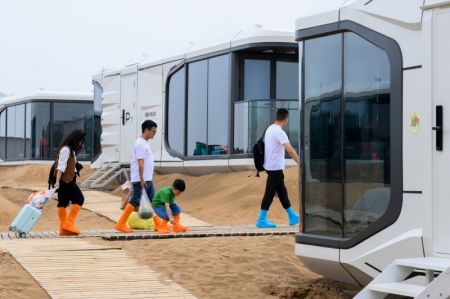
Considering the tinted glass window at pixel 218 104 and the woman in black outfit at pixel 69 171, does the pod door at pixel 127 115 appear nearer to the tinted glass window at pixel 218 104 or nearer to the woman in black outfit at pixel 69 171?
the tinted glass window at pixel 218 104

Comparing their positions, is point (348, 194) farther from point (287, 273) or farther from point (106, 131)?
point (106, 131)

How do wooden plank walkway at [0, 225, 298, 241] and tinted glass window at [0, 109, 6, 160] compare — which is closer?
wooden plank walkway at [0, 225, 298, 241]

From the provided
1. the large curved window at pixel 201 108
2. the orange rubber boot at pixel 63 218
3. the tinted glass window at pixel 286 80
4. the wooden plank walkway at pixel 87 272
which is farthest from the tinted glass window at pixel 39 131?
the wooden plank walkway at pixel 87 272

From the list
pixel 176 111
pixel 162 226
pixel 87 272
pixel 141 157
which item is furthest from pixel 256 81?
pixel 87 272

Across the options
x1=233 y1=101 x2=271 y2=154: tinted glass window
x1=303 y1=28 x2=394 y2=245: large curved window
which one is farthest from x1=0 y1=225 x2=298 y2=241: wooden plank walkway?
x1=233 y1=101 x2=271 y2=154: tinted glass window

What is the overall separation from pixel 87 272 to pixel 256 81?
9.38 meters

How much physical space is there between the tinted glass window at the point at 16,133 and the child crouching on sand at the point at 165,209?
20.5 metres

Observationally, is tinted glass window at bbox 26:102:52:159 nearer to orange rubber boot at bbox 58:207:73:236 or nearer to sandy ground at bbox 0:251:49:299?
orange rubber boot at bbox 58:207:73:236

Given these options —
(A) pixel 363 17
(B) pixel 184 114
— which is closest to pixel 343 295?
(A) pixel 363 17

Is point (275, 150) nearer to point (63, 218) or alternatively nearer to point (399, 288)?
point (63, 218)

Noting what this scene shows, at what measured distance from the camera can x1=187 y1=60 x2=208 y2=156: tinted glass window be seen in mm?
18375

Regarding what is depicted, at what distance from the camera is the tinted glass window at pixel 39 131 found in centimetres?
3027

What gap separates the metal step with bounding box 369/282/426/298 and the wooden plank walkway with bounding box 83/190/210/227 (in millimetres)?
7633

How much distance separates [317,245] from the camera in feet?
24.1
